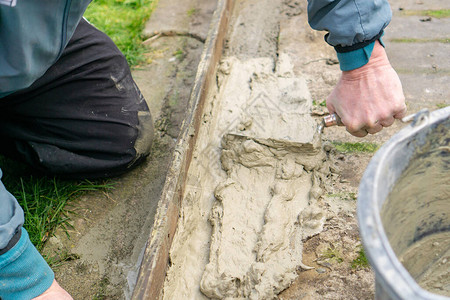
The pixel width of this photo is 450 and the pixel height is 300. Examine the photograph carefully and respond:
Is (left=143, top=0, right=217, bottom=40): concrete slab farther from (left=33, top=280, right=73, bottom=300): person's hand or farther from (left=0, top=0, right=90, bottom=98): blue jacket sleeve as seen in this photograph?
(left=33, top=280, right=73, bottom=300): person's hand


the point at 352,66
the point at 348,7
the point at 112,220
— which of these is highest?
the point at 348,7

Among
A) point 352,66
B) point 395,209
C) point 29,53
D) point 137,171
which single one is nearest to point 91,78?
point 137,171

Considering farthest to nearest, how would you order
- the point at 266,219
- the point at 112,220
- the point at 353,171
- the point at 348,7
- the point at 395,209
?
the point at 112,220 < the point at 353,171 < the point at 266,219 < the point at 348,7 < the point at 395,209

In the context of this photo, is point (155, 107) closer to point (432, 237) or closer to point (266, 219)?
point (266, 219)

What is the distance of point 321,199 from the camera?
6.60 ft

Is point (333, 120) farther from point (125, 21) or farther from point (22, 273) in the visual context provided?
point (125, 21)

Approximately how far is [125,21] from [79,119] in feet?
6.08

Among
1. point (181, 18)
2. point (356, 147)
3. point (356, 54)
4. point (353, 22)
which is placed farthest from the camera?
point (181, 18)

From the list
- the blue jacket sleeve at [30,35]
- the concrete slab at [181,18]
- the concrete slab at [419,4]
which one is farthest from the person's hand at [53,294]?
the concrete slab at [419,4]

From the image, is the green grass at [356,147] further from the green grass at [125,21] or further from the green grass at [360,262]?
the green grass at [125,21]

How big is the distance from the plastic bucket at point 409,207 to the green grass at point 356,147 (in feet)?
2.30

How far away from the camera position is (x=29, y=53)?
1.62m

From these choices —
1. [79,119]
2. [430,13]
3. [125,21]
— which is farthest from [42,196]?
[430,13]

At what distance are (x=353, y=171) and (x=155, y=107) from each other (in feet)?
4.85
